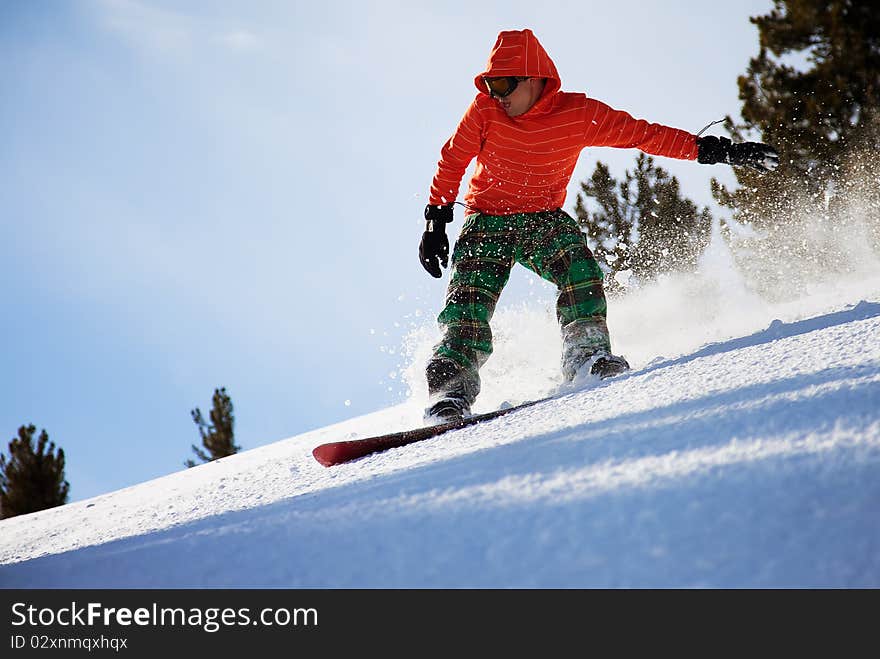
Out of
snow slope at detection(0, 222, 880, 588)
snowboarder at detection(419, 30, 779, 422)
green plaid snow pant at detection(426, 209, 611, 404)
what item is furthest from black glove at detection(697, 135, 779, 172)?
snow slope at detection(0, 222, 880, 588)

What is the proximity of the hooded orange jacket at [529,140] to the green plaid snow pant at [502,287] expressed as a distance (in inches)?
5.0

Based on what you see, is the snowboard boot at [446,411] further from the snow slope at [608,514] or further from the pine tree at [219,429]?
the pine tree at [219,429]

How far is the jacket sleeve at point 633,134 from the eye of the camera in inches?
124

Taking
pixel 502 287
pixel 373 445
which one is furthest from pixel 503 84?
pixel 373 445

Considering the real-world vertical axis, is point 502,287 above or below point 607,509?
above

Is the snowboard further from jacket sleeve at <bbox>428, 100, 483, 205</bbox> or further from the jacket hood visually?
the jacket hood

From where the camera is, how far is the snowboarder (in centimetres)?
290

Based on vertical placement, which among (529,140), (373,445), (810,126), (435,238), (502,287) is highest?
(810,126)

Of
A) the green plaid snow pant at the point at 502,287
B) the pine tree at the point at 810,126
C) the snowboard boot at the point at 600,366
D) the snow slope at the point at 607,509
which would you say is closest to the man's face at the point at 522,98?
the green plaid snow pant at the point at 502,287

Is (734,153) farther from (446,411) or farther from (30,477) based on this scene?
(30,477)

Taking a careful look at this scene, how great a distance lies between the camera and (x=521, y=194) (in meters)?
3.13

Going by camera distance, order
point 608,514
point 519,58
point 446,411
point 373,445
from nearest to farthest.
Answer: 1. point 608,514
2. point 373,445
3. point 446,411
4. point 519,58

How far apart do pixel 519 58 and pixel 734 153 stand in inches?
47.8

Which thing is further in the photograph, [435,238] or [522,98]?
[435,238]
